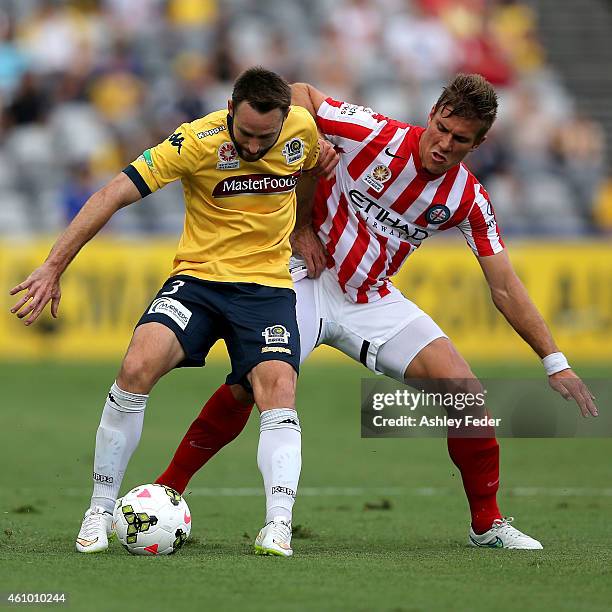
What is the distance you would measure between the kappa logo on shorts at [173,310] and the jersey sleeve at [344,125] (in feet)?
4.52

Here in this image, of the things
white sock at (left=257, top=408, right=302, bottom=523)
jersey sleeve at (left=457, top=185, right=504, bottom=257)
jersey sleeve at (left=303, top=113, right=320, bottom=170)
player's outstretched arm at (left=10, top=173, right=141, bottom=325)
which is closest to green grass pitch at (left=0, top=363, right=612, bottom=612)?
white sock at (left=257, top=408, right=302, bottom=523)

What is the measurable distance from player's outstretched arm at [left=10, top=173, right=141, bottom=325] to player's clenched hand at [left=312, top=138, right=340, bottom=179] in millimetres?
1053

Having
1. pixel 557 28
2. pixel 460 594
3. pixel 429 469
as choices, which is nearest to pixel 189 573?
pixel 460 594

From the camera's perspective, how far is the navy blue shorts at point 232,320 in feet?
20.2

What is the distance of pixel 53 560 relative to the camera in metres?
5.60

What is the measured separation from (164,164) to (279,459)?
1437 millimetres

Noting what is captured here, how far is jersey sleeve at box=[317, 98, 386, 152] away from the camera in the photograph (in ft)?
22.8

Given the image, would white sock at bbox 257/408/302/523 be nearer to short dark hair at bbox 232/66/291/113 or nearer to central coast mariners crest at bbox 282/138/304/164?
central coast mariners crest at bbox 282/138/304/164

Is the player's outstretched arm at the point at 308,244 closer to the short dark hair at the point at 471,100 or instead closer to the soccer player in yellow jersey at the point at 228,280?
the soccer player in yellow jersey at the point at 228,280

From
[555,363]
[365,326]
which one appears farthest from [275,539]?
[555,363]

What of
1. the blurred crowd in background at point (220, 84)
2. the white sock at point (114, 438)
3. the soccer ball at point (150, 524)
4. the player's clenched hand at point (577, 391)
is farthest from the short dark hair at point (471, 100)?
the blurred crowd in background at point (220, 84)

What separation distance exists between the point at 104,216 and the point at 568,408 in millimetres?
3175

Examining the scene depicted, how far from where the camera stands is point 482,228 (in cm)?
684

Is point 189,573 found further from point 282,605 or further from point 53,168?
point 53,168
